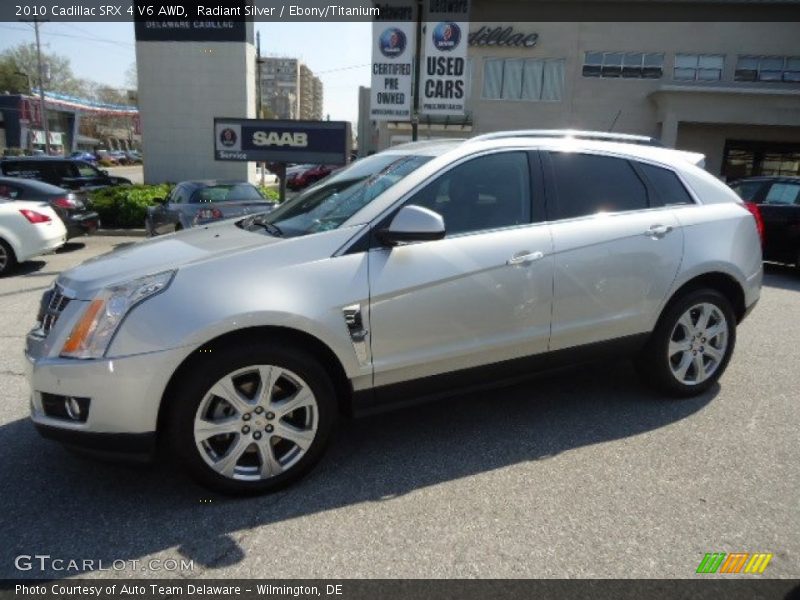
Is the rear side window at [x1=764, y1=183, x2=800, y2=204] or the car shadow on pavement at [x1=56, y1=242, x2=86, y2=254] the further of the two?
the car shadow on pavement at [x1=56, y1=242, x2=86, y2=254]

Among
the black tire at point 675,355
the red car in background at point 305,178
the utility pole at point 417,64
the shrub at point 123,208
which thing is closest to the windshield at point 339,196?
the black tire at point 675,355

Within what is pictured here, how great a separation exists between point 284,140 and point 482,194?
8.66 m

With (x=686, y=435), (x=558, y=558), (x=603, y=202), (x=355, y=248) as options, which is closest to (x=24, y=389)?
(x=355, y=248)

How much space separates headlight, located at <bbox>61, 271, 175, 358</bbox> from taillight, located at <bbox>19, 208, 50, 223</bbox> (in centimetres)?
753

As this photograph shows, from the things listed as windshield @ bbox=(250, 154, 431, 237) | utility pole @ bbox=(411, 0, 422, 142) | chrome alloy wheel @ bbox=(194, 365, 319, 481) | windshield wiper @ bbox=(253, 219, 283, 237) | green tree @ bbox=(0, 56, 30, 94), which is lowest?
chrome alloy wheel @ bbox=(194, 365, 319, 481)

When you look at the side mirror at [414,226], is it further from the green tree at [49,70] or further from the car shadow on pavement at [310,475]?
the green tree at [49,70]

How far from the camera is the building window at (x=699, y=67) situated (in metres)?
28.9

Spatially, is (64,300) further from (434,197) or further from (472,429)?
(472,429)

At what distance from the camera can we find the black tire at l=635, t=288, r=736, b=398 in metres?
3.90

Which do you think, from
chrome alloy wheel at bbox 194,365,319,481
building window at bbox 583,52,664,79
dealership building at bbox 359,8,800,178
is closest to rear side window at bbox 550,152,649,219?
chrome alloy wheel at bbox 194,365,319,481

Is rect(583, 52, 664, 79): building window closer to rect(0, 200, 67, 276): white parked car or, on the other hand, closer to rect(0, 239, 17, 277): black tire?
rect(0, 200, 67, 276): white parked car

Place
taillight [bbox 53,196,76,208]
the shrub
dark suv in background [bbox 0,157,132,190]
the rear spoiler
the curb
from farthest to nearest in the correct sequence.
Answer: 1. dark suv in background [bbox 0,157,132,190]
2. the shrub
3. the curb
4. taillight [bbox 53,196,76,208]
5. the rear spoiler

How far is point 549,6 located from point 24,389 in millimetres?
31100

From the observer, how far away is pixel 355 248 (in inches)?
116
